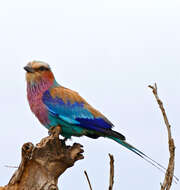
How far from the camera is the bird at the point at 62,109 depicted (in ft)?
21.8

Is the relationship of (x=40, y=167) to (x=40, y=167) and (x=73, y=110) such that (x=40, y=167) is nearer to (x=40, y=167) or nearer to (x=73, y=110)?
(x=40, y=167)

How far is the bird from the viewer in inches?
262

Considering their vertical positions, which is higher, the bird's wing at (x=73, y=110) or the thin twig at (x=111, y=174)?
the bird's wing at (x=73, y=110)

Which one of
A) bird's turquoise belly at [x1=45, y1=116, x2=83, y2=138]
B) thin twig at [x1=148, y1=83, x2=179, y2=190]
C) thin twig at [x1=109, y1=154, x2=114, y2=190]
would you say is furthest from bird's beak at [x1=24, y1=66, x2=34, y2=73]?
thin twig at [x1=148, y1=83, x2=179, y2=190]

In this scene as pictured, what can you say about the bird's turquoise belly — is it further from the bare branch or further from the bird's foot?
the bare branch

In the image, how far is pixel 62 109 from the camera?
268 inches

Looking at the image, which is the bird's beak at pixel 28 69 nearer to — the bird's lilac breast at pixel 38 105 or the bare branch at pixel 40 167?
the bird's lilac breast at pixel 38 105

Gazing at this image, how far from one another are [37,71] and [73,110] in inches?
32.3

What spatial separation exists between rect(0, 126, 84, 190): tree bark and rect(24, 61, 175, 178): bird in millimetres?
973

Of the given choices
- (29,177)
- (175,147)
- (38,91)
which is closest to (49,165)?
(29,177)

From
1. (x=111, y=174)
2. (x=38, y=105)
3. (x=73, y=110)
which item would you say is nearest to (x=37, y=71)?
(x=38, y=105)

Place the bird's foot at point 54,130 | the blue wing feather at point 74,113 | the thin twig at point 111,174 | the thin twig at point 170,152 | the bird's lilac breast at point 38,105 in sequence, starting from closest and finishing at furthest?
the thin twig at point 170,152, the thin twig at point 111,174, the bird's foot at point 54,130, the blue wing feather at point 74,113, the bird's lilac breast at point 38,105

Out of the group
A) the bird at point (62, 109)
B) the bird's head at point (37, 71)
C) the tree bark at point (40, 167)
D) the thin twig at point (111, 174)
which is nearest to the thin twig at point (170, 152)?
the thin twig at point (111, 174)

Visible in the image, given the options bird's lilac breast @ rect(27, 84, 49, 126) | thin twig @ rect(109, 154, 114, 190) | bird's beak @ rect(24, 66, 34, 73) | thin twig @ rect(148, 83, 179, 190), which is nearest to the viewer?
thin twig @ rect(148, 83, 179, 190)
